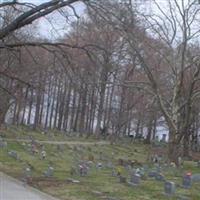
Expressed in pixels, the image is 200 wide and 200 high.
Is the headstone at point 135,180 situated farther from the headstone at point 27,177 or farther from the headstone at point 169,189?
the headstone at point 27,177

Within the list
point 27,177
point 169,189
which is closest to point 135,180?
point 169,189

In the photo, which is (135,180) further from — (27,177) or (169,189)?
(27,177)

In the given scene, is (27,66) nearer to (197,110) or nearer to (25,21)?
(197,110)

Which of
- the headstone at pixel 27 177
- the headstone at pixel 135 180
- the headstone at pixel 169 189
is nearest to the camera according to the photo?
the headstone at pixel 169 189

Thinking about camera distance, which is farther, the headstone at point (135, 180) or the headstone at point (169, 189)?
the headstone at point (135, 180)

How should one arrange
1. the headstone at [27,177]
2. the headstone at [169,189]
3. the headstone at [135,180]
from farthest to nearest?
the headstone at [135,180] → the headstone at [27,177] → the headstone at [169,189]

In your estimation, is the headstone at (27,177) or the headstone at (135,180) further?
the headstone at (135,180)

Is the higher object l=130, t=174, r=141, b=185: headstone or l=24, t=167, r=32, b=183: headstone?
l=130, t=174, r=141, b=185: headstone

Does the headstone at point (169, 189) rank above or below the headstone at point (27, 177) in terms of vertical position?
above

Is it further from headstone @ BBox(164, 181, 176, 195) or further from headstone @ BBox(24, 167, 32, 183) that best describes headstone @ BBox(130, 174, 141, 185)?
headstone @ BBox(24, 167, 32, 183)

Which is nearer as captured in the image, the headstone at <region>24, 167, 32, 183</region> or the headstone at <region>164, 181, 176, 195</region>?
the headstone at <region>164, 181, 176, 195</region>

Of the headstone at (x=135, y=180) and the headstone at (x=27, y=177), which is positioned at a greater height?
the headstone at (x=135, y=180)

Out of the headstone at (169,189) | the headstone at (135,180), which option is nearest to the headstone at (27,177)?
the headstone at (135,180)

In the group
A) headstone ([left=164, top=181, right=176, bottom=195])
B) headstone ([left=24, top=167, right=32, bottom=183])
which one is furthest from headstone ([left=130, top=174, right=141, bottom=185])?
headstone ([left=24, top=167, right=32, bottom=183])
